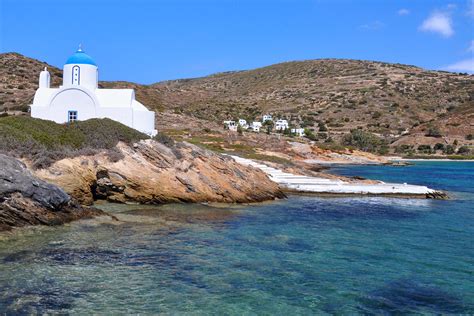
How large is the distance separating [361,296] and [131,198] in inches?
555

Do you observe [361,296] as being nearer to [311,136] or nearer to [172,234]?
[172,234]

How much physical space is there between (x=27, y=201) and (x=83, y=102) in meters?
16.7

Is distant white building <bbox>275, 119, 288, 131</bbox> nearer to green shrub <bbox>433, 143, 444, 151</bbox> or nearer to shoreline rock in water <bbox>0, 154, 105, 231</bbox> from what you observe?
green shrub <bbox>433, 143, 444, 151</bbox>

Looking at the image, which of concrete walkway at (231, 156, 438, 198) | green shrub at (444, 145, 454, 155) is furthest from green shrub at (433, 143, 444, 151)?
concrete walkway at (231, 156, 438, 198)

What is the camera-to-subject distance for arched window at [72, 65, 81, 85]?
31922mm

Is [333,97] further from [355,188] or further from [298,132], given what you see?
[355,188]

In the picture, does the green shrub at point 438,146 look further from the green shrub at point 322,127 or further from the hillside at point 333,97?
the green shrub at point 322,127

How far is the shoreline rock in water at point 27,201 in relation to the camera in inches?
575

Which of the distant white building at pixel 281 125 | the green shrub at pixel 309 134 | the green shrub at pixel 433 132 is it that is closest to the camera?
the green shrub at pixel 309 134

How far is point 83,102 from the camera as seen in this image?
3062cm

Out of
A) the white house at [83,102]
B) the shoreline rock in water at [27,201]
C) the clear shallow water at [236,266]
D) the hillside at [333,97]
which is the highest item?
the hillside at [333,97]

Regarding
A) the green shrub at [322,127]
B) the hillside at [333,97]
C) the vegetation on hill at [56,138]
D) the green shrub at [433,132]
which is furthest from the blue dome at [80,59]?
the green shrub at [433,132]

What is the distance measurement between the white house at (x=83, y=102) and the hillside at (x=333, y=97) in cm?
3738

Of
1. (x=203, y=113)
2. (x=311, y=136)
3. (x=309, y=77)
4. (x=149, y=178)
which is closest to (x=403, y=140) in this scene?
(x=311, y=136)
